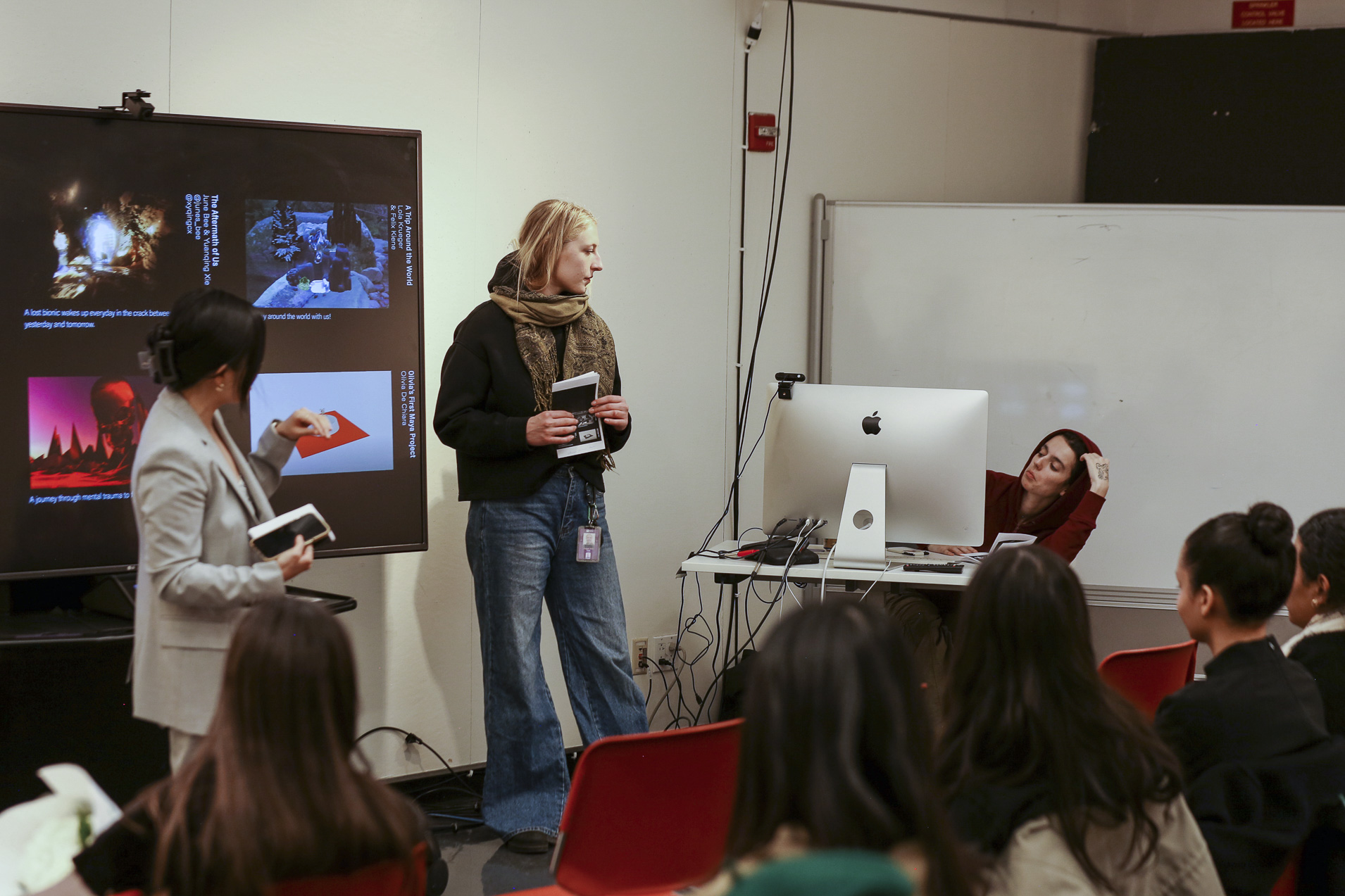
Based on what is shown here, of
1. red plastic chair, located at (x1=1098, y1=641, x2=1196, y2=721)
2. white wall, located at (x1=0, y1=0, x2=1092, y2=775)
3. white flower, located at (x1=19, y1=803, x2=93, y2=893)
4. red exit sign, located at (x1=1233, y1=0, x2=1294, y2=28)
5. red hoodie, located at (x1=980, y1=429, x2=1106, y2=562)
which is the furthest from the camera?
red exit sign, located at (x1=1233, y1=0, x2=1294, y2=28)

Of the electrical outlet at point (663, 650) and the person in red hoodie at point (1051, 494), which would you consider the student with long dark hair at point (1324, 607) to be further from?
the electrical outlet at point (663, 650)

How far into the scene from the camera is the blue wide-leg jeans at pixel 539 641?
281 centimetres

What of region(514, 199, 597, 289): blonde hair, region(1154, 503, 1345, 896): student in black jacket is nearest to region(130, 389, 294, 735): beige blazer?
region(514, 199, 597, 289): blonde hair

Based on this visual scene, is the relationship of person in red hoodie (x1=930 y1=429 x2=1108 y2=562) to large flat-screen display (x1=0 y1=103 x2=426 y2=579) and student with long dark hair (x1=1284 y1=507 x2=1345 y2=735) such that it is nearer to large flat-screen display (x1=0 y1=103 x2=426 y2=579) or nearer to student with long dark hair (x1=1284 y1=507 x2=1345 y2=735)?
student with long dark hair (x1=1284 y1=507 x2=1345 y2=735)

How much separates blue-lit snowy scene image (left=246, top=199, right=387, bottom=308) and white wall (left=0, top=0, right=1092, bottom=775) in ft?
1.39

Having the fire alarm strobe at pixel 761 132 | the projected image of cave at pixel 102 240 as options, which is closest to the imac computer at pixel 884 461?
the fire alarm strobe at pixel 761 132

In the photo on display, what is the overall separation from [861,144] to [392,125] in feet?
5.83

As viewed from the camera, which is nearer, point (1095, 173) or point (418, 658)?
point (418, 658)

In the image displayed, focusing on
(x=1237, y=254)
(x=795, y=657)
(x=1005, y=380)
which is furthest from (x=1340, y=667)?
(x=1237, y=254)

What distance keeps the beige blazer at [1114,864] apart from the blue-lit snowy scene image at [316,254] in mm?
2207

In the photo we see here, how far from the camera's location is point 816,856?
1.54ft

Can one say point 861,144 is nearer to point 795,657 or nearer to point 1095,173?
point 1095,173

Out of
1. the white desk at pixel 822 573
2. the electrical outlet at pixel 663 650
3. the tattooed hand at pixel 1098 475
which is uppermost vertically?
the tattooed hand at pixel 1098 475

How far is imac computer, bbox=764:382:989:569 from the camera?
9.27 feet
